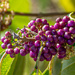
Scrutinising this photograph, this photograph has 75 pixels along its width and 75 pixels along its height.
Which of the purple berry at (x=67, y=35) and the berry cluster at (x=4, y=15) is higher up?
the berry cluster at (x=4, y=15)

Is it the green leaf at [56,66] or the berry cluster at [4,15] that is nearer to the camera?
the green leaf at [56,66]

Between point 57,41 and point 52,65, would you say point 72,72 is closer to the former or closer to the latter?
point 52,65

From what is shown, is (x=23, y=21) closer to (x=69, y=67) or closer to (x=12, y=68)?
(x=12, y=68)

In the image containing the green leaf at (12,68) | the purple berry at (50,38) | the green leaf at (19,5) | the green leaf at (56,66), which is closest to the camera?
the purple berry at (50,38)

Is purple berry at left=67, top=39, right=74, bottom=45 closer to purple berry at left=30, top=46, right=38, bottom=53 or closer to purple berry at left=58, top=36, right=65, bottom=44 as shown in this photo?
purple berry at left=58, top=36, right=65, bottom=44

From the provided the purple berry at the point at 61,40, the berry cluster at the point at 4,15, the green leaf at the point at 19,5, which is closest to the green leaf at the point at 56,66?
the purple berry at the point at 61,40

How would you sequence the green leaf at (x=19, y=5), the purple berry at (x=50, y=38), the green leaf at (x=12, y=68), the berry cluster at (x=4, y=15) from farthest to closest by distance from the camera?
the green leaf at (x=19, y=5) < the berry cluster at (x=4, y=15) < the green leaf at (x=12, y=68) < the purple berry at (x=50, y=38)

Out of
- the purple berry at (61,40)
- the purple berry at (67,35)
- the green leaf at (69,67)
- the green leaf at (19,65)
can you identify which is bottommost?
the green leaf at (69,67)

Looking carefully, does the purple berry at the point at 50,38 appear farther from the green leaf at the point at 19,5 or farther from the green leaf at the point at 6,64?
the green leaf at the point at 19,5
